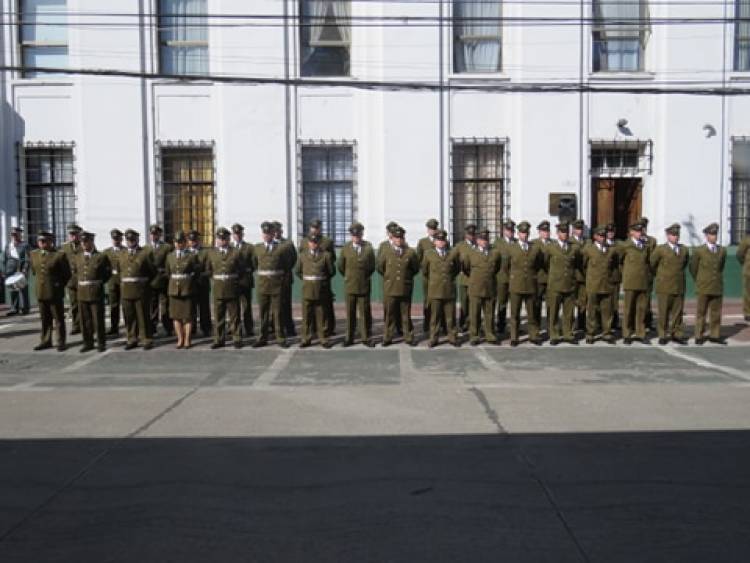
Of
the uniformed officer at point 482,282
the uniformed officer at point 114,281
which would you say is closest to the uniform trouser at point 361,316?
the uniformed officer at point 482,282

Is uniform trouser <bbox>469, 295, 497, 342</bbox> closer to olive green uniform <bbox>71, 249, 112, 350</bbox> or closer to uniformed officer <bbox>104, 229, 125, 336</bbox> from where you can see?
uniformed officer <bbox>104, 229, 125, 336</bbox>

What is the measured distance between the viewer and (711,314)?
1295cm

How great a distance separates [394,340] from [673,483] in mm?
8024

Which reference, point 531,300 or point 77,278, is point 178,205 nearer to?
point 77,278

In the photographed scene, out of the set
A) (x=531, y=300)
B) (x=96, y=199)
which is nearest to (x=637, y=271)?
(x=531, y=300)

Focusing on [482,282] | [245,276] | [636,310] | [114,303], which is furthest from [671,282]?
[114,303]

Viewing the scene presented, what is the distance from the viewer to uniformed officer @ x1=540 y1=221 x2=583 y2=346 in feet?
41.9

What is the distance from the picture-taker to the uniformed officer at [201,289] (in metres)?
12.9

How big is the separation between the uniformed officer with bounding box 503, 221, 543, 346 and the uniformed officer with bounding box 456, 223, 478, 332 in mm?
644

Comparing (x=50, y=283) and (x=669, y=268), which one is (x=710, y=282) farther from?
(x=50, y=283)

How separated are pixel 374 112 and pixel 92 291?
7944 mm

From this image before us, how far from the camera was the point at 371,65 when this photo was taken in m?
17.7

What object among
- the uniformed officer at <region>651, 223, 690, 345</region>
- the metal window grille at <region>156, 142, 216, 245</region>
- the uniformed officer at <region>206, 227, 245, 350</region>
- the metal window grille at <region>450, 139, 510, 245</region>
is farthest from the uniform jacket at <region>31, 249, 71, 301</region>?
the uniformed officer at <region>651, 223, 690, 345</region>

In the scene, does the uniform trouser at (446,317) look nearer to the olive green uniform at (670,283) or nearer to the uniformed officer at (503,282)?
the uniformed officer at (503,282)
